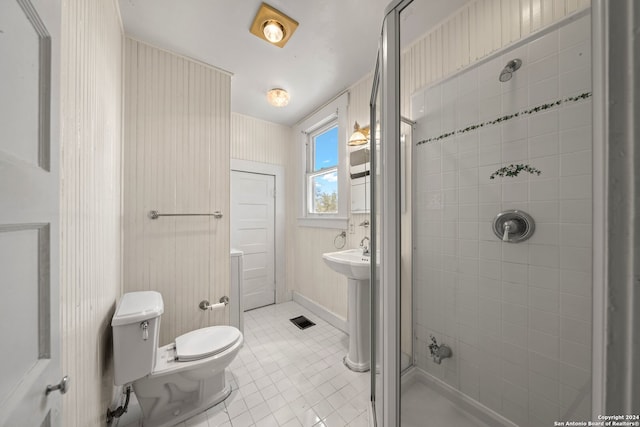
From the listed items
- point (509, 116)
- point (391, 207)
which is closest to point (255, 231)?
point (391, 207)

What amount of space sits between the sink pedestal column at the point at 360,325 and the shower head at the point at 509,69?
58.2 inches

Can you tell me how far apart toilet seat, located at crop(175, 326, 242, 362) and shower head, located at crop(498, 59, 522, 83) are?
2139 mm

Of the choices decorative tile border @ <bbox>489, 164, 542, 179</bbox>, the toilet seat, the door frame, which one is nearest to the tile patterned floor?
the toilet seat

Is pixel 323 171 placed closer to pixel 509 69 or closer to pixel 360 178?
pixel 360 178

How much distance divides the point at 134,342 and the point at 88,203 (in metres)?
0.75

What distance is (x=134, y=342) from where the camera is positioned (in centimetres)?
110

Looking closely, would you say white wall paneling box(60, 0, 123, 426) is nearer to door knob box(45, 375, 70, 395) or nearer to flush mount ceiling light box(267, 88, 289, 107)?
door knob box(45, 375, 70, 395)

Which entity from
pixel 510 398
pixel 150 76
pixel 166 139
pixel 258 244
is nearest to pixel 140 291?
pixel 166 139

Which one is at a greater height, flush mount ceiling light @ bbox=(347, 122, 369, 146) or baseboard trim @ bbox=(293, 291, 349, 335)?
flush mount ceiling light @ bbox=(347, 122, 369, 146)

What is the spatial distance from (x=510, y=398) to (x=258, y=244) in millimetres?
2549

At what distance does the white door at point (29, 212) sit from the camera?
0.35 metres

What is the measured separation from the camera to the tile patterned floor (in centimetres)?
126

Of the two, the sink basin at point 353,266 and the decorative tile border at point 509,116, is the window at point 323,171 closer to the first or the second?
the sink basin at point 353,266

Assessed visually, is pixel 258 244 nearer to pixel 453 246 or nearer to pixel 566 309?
pixel 453 246
